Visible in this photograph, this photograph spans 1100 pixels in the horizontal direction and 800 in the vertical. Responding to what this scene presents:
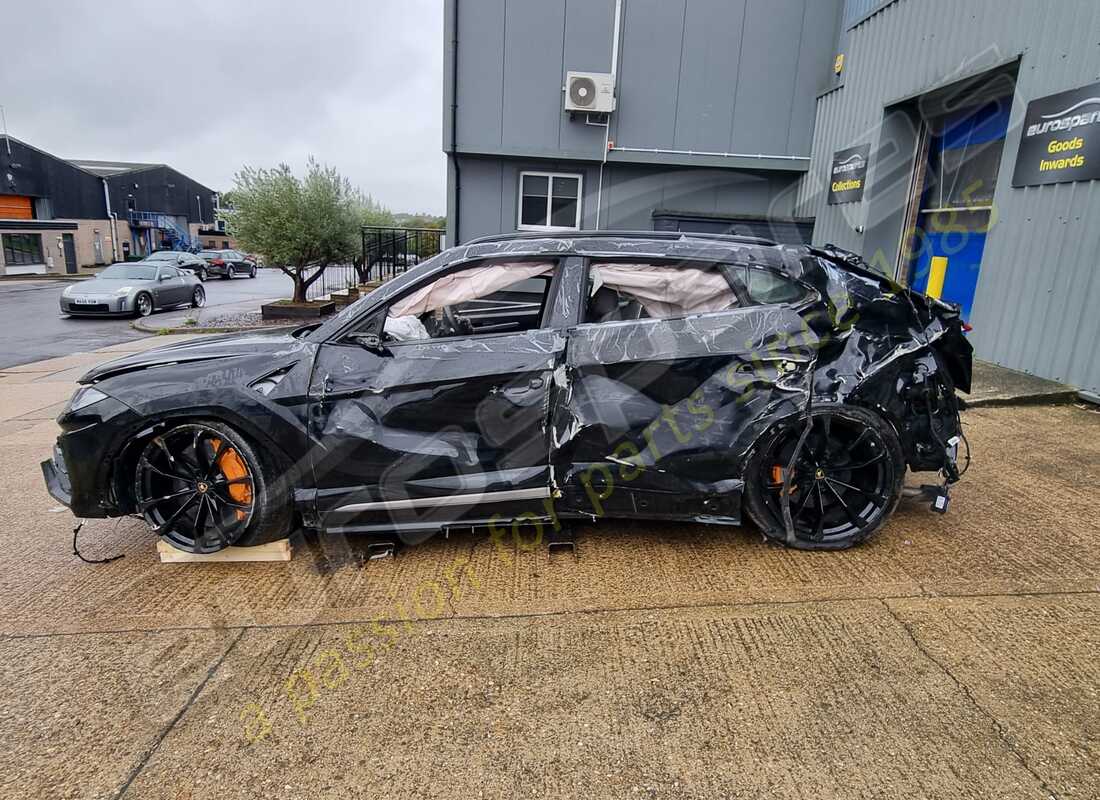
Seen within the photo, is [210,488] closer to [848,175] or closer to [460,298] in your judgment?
[460,298]

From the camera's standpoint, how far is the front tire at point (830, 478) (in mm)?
3176

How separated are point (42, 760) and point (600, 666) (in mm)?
1907

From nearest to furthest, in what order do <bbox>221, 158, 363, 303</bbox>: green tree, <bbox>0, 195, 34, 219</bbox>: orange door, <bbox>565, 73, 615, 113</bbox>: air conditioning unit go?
<bbox>565, 73, 615, 113</bbox>: air conditioning unit → <bbox>221, 158, 363, 303</bbox>: green tree → <bbox>0, 195, 34, 219</bbox>: orange door

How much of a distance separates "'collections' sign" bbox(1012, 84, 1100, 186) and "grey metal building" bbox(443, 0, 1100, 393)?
0.04 metres

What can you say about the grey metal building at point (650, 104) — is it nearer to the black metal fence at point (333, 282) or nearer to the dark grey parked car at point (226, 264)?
the black metal fence at point (333, 282)

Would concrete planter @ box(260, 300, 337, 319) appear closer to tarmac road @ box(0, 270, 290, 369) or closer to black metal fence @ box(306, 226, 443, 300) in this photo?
black metal fence @ box(306, 226, 443, 300)

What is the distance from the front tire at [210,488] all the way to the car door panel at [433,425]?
0.27 m

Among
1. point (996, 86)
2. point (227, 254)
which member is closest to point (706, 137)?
point (996, 86)

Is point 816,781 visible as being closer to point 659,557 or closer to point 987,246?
point 659,557

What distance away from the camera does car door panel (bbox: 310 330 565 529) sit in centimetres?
305

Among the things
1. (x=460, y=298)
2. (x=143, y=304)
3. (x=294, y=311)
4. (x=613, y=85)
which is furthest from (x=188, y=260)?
(x=460, y=298)

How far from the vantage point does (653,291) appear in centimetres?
329

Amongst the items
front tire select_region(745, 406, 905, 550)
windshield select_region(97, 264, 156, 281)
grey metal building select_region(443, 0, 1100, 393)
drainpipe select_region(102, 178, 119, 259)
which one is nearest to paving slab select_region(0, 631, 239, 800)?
front tire select_region(745, 406, 905, 550)

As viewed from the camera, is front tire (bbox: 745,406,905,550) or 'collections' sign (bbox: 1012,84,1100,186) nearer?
front tire (bbox: 745,406,905,550)
